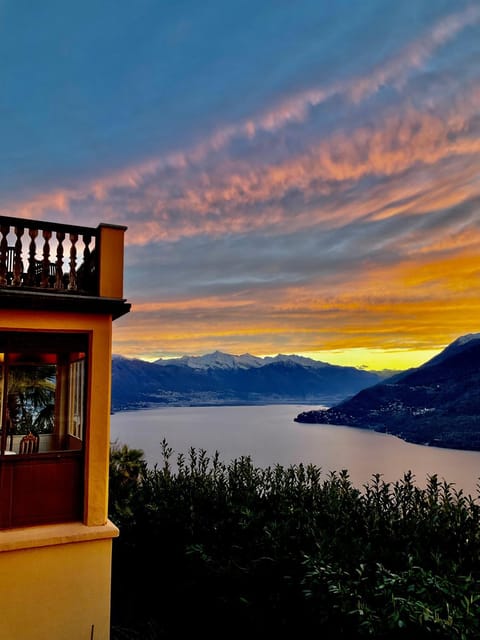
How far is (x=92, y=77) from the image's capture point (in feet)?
37.0

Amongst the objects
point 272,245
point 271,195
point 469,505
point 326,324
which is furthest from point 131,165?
point 326,324

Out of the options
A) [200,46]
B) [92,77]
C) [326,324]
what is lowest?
[326,324]

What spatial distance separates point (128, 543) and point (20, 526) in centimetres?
342

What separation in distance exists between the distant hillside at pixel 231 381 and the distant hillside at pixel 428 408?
32.2 meters

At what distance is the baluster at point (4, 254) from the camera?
532cm

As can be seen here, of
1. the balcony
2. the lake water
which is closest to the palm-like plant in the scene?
the balcony

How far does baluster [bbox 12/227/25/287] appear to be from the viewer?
5348 millimetres

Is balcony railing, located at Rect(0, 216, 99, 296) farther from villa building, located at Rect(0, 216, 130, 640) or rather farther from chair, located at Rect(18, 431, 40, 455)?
chair, located at Rect(18, 431, 40, 455)

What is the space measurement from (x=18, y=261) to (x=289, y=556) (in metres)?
4.68

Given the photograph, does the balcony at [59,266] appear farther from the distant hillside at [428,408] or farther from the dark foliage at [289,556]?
the distant hillside at [428,408]

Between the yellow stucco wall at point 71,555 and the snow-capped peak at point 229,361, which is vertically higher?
the snow-capped peak at point 229,361

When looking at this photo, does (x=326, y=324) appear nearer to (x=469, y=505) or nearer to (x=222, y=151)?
(x=222, y=151)

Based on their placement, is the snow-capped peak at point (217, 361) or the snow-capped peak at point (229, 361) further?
the snow-capped peak at point (229, 361)

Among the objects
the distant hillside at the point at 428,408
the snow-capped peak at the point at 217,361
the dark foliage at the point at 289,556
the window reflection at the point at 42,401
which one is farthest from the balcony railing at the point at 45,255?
the snow-capped peak at the point at 217,361
